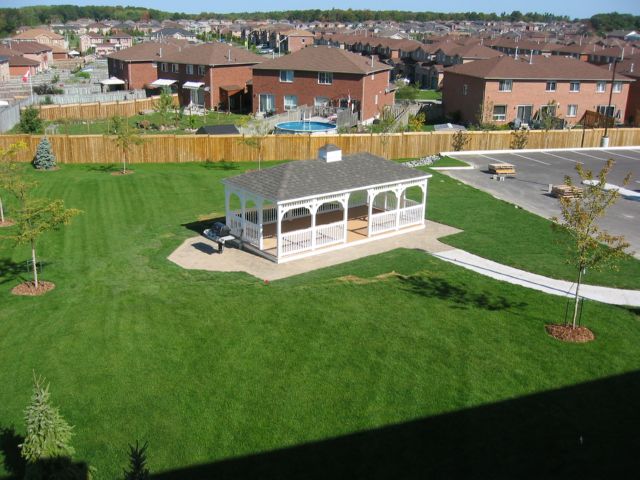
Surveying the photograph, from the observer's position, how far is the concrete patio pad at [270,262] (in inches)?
898

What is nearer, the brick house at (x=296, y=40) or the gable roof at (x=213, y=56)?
the gable roof at (x=213, y=56)

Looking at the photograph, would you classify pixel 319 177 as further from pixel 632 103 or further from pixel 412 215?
pixel 632 103

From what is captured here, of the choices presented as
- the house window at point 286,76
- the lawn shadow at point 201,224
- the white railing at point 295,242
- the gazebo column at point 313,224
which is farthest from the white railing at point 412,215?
the house window at point 286,76

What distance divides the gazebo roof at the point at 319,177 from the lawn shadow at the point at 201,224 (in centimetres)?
303

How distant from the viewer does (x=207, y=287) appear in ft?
68.3

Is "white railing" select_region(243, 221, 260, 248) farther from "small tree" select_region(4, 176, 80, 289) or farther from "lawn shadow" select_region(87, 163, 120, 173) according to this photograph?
"lawn shadow" select_region(87, 163, 120, 173)

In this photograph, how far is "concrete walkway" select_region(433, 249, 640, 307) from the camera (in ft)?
66.8

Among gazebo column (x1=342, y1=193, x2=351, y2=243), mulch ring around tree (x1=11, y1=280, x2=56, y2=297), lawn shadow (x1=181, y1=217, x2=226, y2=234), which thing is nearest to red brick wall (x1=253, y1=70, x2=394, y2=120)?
lawn shadow (x1=181, y1=217, x2=226, y2=234)

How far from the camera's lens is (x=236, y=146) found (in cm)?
4216

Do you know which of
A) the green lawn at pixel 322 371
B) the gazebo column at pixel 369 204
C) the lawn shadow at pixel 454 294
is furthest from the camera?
the gazebo column at pixel 369 204

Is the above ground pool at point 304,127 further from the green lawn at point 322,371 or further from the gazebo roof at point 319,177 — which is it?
the green lawn at point 322,371

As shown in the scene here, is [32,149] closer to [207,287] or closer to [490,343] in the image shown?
[207,287]

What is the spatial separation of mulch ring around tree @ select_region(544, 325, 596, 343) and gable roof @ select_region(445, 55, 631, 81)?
45.4m

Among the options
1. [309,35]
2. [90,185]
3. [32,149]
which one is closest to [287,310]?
[90,185]
